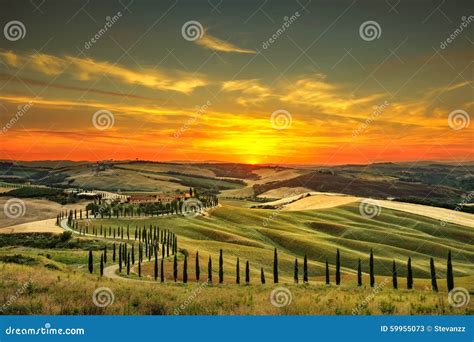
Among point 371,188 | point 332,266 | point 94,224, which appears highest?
point 371,188

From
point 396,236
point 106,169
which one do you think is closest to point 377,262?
point 396,236

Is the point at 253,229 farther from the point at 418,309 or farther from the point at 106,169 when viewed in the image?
the point at 106,169

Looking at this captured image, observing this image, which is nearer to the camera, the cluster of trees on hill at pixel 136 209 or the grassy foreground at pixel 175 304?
the grassy foreground at pixel 175 304

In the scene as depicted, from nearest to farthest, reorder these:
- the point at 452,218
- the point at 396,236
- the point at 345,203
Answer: the point at 396,236 → the point at 452,218 → the point at 345,203

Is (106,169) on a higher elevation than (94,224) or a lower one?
higher

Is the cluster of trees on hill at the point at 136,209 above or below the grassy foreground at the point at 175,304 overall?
above

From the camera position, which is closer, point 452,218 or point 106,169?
point 452,218

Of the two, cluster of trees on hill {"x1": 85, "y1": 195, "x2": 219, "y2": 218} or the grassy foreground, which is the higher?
cluster of trees on hill {"x1": 85, "y1": 195, "x2": 219, "y2": 218}

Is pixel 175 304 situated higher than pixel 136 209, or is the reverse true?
Answer: pixel 136 209

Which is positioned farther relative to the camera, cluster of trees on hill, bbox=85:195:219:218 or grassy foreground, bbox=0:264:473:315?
cluster of trees on hill, bbox=85:195:219:218

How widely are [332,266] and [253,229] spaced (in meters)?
21.7

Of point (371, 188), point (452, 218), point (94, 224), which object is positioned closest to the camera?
point (94, 224)

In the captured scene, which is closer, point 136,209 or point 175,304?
point 175,304

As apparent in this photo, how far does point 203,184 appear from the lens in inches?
5960
